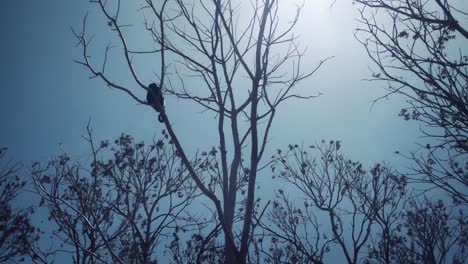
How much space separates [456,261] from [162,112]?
13231 mm

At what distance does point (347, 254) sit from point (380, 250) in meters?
2.38

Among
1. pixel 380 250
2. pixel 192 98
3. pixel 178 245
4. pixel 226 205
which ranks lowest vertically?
pixel 226 205

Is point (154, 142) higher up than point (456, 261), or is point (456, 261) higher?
point (154, 142)

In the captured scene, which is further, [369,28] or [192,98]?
[369,28]

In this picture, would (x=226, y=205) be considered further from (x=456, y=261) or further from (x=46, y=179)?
(x=456, y=261)

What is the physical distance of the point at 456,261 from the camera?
10.9 metres

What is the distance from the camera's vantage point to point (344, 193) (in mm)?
9109

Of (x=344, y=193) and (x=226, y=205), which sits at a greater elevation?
(x=344, y=193)

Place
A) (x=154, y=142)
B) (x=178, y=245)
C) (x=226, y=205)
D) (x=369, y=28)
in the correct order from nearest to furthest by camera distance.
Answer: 1. (x=226, y=205)
2. (x=369, y=28)
3. (x=154, y=142)
4. (x=178, y=245)

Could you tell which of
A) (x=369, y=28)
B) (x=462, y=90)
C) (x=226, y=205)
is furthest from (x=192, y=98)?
(x=462, y=90)

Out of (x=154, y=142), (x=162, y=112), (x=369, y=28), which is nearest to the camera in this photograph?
(x=162, y=112)

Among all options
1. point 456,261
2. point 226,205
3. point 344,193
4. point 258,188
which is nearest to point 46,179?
point 258,188

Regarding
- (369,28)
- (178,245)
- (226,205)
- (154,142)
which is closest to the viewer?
(226,205)

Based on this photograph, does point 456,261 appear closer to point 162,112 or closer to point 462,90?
point 462,90
